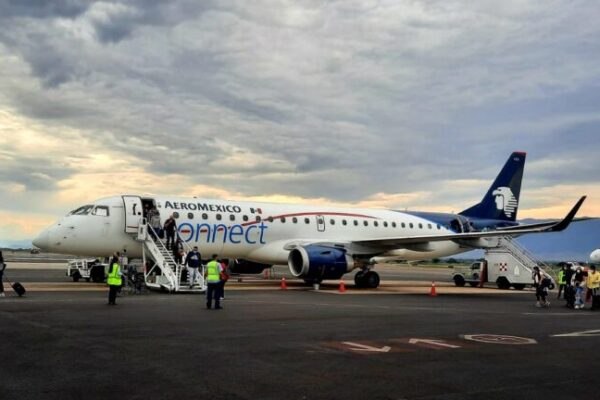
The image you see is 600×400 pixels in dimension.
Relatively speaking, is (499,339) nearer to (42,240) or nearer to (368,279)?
(368,279)

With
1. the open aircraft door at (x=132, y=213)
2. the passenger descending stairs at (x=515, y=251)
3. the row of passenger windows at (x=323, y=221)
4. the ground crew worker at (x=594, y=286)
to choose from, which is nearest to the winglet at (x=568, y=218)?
the ground crew worker at (x=594, y=286)

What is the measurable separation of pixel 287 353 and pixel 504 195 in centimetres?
3277

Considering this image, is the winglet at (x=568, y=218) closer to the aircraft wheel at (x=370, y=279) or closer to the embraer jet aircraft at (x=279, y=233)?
the embraer jet aircraft at (x=279, y=233)

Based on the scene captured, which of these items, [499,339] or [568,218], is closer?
[499,339]

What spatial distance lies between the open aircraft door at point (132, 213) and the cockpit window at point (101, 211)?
0.85 m

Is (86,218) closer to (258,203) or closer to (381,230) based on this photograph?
(258,203)

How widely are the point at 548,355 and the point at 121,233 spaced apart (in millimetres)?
19674

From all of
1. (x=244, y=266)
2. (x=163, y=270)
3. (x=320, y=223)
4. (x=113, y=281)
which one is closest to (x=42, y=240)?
(x=163, y=270)

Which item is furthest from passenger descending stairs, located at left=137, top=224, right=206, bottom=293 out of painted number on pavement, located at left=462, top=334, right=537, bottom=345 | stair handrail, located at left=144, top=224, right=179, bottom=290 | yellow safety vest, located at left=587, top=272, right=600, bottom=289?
yellow safety vest, located at left=587, top=272, right=600, bottom=289

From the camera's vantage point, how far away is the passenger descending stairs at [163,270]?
2422 cm

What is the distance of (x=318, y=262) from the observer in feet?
90.6

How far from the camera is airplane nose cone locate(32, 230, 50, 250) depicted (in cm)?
2511

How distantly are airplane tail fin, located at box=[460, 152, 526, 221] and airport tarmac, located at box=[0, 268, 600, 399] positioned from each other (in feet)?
71.7

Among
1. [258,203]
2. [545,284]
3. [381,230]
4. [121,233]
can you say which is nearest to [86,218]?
[121,233]
